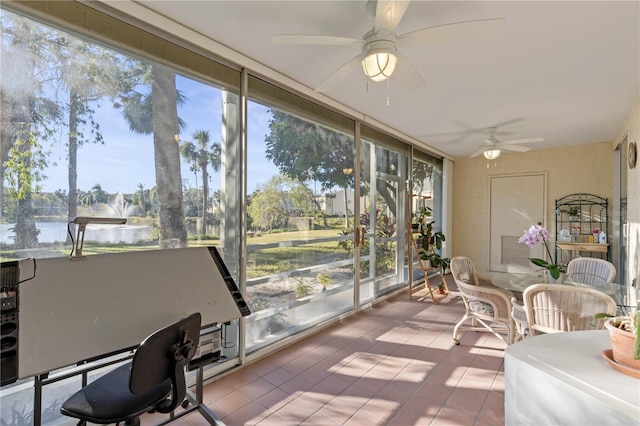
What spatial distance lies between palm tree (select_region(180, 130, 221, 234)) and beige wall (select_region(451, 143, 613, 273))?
5.78 m

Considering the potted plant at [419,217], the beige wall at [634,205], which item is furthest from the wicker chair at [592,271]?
the potted plant at [419,217]

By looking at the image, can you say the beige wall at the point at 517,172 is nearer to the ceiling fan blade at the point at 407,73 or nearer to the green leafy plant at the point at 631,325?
the ceiling fan blade at the point at 407,73

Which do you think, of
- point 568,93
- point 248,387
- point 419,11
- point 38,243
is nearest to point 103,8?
point 38,243

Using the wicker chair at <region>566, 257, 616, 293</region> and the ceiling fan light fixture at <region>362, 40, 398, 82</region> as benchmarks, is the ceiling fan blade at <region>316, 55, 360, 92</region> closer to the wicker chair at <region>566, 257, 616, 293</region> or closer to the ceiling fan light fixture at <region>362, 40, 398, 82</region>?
the ceiling fan light fixture at <region>362, 40, 398, 82</region>

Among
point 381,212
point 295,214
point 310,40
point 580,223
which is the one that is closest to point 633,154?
point 580,223

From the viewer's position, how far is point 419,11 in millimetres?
1943

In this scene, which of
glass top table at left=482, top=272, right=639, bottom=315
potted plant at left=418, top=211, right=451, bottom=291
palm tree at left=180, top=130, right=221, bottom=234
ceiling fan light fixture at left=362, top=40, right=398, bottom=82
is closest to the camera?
ceiling fan light fixture at left=362, top=40, right=398, bottom=82

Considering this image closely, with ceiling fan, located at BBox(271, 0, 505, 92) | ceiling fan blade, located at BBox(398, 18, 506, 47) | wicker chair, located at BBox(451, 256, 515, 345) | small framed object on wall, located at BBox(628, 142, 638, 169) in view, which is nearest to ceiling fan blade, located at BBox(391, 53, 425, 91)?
ceiling fan, located at BBox(271, 0, 505, 92)

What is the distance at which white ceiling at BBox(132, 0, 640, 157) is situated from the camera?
1.95 meters

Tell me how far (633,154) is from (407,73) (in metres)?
3.30

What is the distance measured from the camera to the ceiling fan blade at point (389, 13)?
1479 mm

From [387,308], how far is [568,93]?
10.8ft

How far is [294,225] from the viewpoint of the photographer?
3357 millimetres

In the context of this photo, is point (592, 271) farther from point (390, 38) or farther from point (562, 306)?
point (390, 38)
